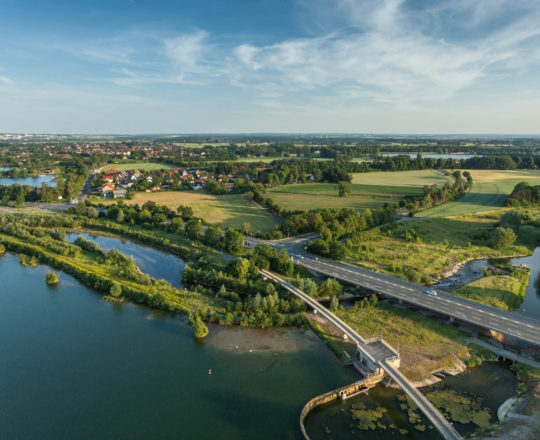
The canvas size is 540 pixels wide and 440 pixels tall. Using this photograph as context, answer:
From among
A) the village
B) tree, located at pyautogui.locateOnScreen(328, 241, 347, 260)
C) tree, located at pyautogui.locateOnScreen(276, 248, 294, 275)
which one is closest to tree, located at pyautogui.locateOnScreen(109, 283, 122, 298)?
tree, located at pyautogui.locateOnScreen(276, 248, 294, 275)

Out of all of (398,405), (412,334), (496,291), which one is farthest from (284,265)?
(496,291)

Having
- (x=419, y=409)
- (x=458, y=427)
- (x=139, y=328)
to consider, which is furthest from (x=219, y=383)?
(x=458, y=427)

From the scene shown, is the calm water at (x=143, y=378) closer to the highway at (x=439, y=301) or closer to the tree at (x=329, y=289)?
the tree at (x=329, y=289)

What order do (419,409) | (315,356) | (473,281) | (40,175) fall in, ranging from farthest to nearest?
(40,175) → (473,281) → (315,356) → (419,409)

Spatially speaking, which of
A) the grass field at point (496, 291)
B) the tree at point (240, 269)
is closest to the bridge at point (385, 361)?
the tree at point (240, 269)

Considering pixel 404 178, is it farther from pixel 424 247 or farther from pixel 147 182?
pixel 147 182

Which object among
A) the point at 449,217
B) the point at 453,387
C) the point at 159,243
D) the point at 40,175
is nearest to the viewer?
the point at 453,387

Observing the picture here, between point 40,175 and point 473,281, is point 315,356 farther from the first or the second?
point 40,175

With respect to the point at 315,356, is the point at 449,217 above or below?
above
